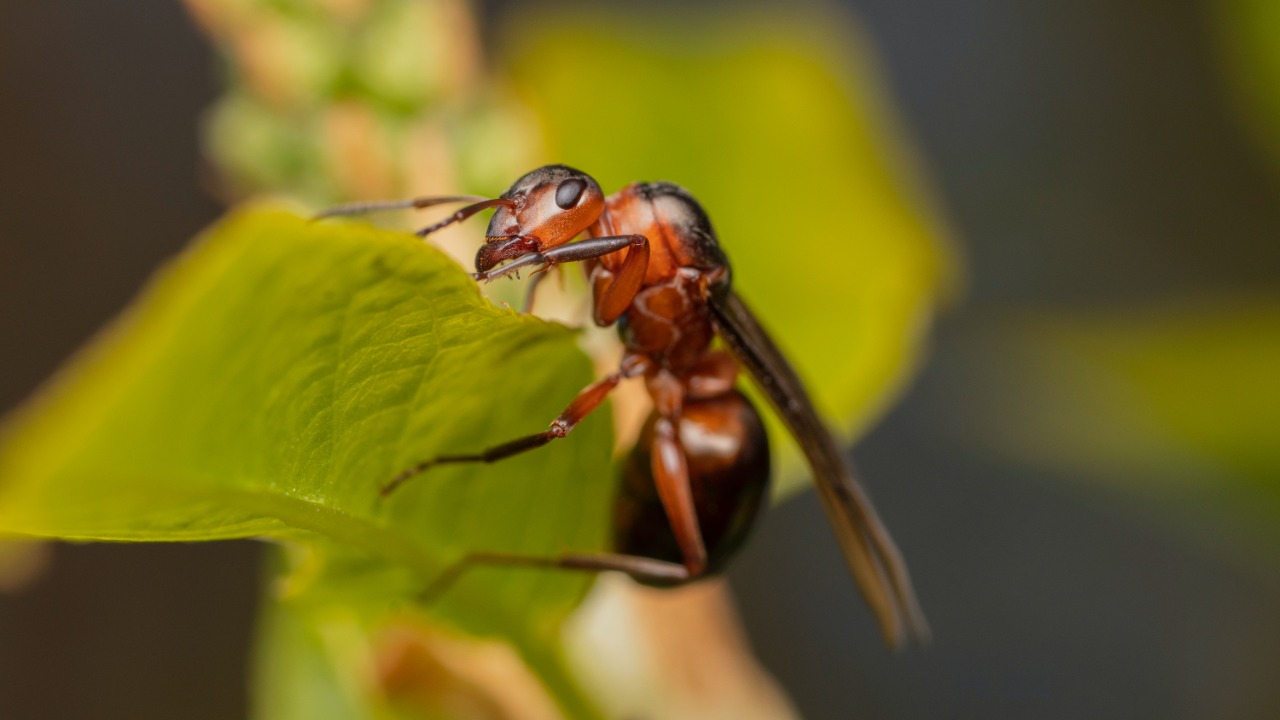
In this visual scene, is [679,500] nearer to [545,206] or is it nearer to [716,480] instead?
[716,480]

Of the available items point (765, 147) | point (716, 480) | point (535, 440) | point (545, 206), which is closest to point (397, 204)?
point (545, 206)

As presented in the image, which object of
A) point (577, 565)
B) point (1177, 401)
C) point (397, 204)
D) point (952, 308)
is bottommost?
point (952, 308)

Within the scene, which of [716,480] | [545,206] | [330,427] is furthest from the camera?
[716,480]

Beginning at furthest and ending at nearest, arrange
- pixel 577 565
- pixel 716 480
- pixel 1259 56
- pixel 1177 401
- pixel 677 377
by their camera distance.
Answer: pixel 1259 56, pixel 1177 401, pixel 677 377, pixel 716 480, pixel 577 565

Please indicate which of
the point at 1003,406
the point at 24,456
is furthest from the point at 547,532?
the point at 1003,406

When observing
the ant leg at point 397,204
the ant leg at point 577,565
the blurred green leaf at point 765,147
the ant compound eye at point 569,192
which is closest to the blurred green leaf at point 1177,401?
the blurred green leaf at point 765,147

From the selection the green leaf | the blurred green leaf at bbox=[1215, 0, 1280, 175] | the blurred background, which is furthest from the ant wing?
the blurred background

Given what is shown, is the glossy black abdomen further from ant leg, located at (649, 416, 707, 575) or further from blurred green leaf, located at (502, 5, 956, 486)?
blurred green leaf, located at (502, 5, 956, 486)
